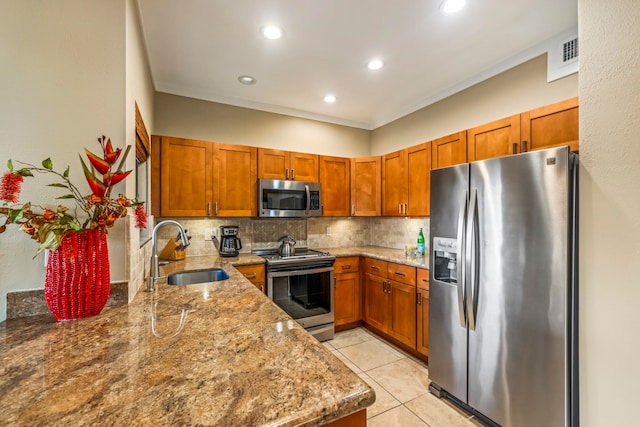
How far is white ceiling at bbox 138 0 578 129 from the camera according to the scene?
6.12 feet

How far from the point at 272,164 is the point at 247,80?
0.89 meters

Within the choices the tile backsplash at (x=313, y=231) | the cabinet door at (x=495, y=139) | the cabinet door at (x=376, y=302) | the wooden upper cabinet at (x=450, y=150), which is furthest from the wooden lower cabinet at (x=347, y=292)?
the cabinet door at (x=495, y=139)

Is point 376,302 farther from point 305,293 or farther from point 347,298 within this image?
A: point 305,293

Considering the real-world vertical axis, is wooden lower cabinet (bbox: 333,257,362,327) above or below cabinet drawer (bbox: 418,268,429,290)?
below

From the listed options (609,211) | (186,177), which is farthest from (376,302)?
(186,177)

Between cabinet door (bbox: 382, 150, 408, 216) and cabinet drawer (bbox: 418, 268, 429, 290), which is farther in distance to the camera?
cabinet door (bbox: 382, 150, 408, 216)

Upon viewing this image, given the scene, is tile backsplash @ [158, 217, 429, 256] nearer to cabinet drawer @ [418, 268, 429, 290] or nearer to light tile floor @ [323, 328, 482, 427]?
cabinet drawer @ [418, 268, 429, 290]

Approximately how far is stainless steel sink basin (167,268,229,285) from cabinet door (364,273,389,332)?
65.7 inches

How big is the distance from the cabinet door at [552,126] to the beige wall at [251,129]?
228cm

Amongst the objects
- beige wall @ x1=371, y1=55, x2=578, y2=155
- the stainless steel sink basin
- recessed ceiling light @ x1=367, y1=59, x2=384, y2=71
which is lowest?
the stainless steel sink basin

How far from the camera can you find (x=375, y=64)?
101 inches

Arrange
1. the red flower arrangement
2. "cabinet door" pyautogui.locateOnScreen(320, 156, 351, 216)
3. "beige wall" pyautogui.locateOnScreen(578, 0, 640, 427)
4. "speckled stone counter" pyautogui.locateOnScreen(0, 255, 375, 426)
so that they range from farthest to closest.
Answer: "cabinet door" pyautogui.locateOnScreen(320, 156, 351, 216)
"beige wall" pyautogui.locateOnScreen(578, 0, 640, 427)
the red flower arrangement
"speckled stone counter" pyautogui.locateOnScreen(0, 255, 375, 426)

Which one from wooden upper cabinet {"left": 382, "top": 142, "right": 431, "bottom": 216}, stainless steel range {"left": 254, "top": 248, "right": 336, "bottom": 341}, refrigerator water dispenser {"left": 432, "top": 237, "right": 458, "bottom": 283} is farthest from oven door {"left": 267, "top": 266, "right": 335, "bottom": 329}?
refrigerator water dispenser {"left": 432, "top": 237, "right": 458, "bottom": 283}

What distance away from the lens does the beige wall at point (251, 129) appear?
303 centimetres
